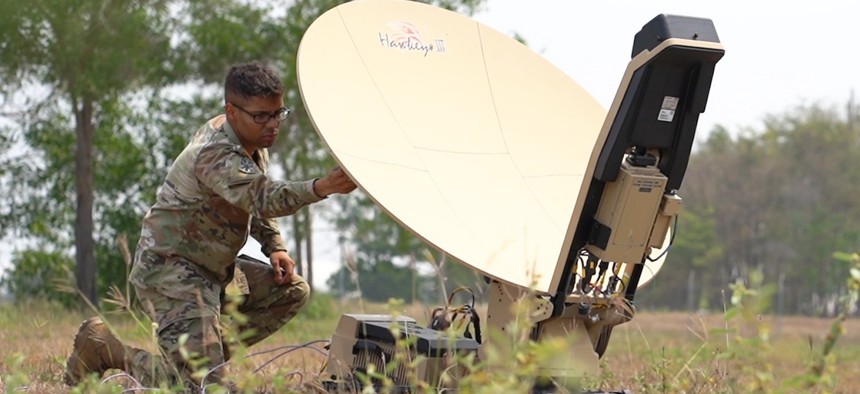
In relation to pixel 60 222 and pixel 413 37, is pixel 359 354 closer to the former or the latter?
pixel 413 37

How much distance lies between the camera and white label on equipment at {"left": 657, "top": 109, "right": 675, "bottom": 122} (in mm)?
4766

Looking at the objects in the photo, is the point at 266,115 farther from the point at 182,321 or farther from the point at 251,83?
the point at 182,321

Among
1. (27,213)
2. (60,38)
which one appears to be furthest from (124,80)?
(27,213)

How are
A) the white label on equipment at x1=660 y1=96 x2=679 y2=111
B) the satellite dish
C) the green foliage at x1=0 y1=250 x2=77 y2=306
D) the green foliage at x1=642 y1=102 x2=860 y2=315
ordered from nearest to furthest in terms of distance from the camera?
the white label on equipment at x1=660 y1=96 x2=679 y2=111 < the satellite dish < the green foliage at x1=0 y1=250 x2=77 y2=306 < the green foliage at x1=642 y1=102 x2=860 y2=315

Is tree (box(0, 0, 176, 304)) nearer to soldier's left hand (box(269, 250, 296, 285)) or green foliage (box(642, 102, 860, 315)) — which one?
soldier's left hand (box(269, 250, 296, 285))

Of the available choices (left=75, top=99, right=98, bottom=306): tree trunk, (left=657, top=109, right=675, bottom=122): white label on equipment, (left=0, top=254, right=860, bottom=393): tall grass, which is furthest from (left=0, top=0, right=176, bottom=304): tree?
(left=657, top=109, right=675, bottom=122): white label on equipment

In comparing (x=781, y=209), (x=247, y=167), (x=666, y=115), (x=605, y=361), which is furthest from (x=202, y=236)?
(x=781, y=209)

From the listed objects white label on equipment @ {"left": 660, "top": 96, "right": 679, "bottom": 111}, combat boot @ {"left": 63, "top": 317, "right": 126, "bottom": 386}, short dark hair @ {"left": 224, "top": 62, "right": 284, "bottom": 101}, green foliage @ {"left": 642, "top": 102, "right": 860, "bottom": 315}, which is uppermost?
short dark hair @ {"left": 224, "top": 62, "right": 284, "bottom": 101}

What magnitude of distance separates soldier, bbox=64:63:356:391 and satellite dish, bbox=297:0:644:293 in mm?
377

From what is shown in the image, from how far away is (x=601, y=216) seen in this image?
492cm

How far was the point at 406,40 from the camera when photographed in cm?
624

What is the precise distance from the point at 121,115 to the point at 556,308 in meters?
15.3

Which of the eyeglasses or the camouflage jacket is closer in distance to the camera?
the camouflage jacket

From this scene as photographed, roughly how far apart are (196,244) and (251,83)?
2.65 ft
